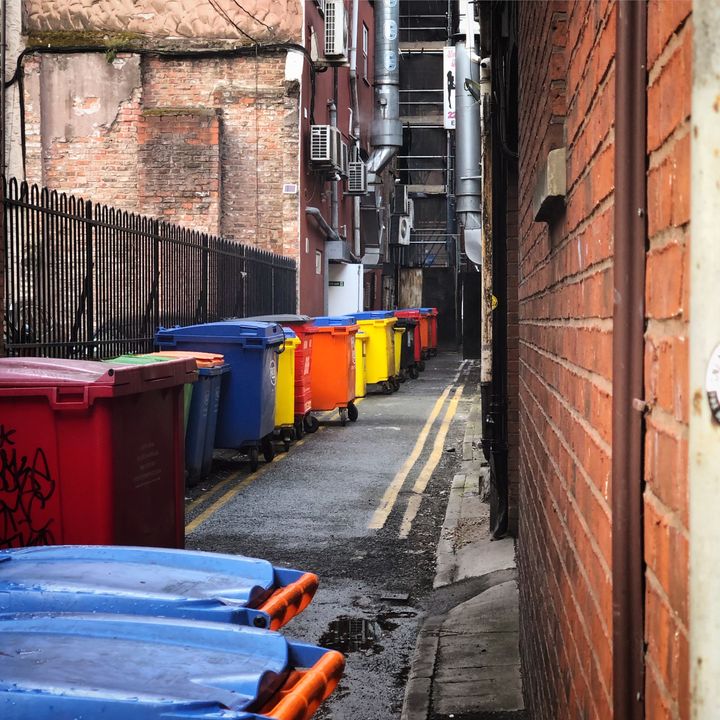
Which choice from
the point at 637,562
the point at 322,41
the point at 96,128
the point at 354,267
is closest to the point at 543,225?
the point at 637,562

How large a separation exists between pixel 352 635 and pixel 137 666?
164 inches

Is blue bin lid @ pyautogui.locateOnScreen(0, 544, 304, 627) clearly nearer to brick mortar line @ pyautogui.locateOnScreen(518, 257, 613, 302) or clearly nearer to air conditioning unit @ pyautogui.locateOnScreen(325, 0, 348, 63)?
brick mortar line @ pyautogui.locateOnScreen(518, 257, 613, 302)

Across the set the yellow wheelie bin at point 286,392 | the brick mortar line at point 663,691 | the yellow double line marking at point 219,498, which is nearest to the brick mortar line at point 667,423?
the brick mortar line at point 663,691

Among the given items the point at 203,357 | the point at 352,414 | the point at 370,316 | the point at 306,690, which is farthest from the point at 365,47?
the point at 306,690

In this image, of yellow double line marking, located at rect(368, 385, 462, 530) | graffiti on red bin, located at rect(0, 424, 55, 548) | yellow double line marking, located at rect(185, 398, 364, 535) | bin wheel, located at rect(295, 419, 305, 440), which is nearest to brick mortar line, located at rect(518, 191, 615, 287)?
graffiti on red bin, located at rect(0, 424, 55, 548)

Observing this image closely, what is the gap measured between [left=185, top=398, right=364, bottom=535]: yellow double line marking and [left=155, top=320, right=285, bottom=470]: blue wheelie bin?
290 mm

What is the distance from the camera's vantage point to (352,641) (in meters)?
6.45

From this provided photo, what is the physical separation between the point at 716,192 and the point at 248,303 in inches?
784

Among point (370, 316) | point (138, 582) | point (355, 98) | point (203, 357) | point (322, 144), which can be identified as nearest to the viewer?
point (138, 582)

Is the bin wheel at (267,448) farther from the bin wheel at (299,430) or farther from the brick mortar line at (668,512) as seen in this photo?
the brick mortar line at (668,512)

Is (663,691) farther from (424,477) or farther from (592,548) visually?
(424,477)

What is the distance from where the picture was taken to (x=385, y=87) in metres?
33.4

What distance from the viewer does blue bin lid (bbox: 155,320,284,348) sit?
1257cm

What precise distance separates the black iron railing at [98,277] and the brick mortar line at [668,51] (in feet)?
30.2
